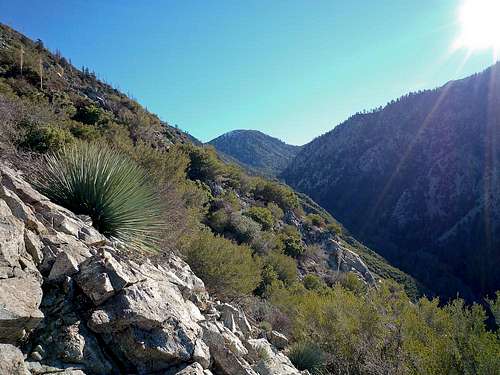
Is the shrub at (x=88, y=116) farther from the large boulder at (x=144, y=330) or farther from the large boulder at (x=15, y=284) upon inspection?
the large boulder at (x=144, y=330)

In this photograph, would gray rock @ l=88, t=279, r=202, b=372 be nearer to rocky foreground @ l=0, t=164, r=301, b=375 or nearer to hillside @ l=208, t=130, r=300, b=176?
rocky foreground @ l=0, t=164, r=301, b=375

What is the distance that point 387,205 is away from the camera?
82188mm

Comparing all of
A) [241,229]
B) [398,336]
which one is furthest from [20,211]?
[241,229]

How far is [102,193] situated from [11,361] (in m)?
3.48

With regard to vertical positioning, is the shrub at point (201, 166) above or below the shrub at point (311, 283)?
above

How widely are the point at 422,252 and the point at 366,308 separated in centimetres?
7021

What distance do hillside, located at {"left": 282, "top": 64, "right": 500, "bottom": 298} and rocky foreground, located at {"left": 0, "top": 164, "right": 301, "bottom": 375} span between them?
61.7m

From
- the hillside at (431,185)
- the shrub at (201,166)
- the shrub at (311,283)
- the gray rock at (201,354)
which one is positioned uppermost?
the hillside at (431,185)

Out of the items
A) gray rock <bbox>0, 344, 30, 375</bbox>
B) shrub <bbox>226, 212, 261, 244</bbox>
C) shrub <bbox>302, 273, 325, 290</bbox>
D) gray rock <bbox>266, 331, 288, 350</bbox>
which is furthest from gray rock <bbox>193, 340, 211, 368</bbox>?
shrub <bbox>302, 273, 325, 290</bbox>

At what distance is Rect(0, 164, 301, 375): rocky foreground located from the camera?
3016 millimetres

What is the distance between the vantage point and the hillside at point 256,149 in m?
142

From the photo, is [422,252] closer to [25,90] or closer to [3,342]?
[25,90]

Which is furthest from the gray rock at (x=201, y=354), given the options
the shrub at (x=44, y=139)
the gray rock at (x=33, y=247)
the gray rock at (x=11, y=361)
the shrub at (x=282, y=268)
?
the shrub at (x=282, y=268)

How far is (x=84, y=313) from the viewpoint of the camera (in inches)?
140
